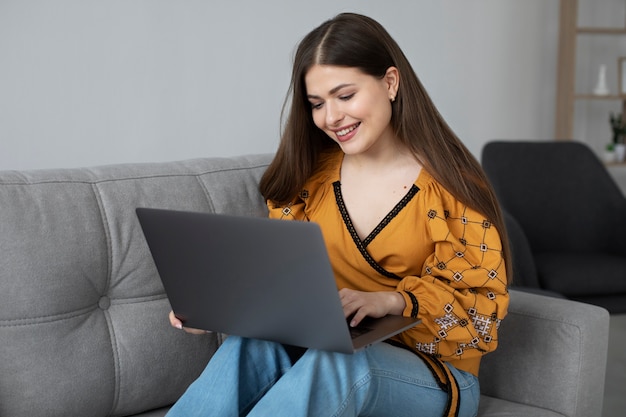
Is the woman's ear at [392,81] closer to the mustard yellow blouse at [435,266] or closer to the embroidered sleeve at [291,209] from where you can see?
the mustard yellow blouse at [435,266]

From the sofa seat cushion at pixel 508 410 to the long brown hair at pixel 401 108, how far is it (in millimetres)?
265

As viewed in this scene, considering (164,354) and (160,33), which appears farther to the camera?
(160,33)

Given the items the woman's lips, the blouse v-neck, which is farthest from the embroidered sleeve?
the woman's lips

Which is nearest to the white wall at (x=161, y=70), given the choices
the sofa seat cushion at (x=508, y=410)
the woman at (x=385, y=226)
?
the woman at (x=385, y=226)

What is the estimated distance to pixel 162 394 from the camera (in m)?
1.66

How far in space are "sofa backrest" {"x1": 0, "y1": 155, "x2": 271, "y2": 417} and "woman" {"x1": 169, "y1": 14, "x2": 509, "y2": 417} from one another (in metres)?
0.24

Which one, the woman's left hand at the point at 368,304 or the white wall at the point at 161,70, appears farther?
the white wall at the point at 161,70

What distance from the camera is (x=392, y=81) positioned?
1.73 meters

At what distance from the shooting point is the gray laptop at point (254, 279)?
4.07 ft

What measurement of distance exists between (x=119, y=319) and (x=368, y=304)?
486 millimetres

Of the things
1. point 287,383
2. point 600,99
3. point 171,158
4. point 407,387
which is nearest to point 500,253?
point 407,387

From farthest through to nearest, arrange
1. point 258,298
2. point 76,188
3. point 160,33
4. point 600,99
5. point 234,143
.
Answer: point 600,99, point 234,143, point 160,33, point 76,188, point 258,298

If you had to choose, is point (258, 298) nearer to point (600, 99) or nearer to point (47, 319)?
point (47, 319)

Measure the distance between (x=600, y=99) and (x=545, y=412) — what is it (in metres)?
3.20
